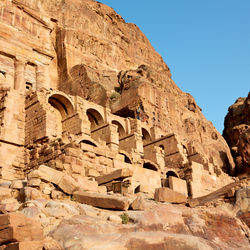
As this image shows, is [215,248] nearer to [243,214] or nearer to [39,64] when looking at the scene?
[243,214]

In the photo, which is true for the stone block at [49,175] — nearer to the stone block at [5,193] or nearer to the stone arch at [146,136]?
the stone block at [5,193]

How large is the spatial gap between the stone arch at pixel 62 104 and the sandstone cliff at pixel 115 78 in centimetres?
912

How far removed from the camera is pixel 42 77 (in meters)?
31.2

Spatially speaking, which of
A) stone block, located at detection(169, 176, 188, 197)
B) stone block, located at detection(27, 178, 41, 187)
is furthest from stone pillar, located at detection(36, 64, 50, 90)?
stone block, located at detection(27, 178, 41, 187)

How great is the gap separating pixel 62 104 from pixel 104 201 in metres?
17.0

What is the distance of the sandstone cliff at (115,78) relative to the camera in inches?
1385

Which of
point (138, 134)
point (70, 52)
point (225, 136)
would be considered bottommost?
point (138, 134)

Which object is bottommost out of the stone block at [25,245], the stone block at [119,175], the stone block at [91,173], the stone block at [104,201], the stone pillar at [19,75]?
the stone block at [25,245]

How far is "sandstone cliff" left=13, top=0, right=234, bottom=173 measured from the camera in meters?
35.2

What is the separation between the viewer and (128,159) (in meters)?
22.1

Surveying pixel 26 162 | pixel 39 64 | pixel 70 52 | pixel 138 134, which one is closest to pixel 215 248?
pixel 26 162

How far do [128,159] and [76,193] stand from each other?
12.0 metres

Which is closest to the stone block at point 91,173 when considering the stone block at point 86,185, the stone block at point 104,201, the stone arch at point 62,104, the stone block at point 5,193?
the stone block at point 86,185

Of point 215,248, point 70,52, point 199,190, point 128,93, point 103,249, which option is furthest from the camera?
point 70,52
